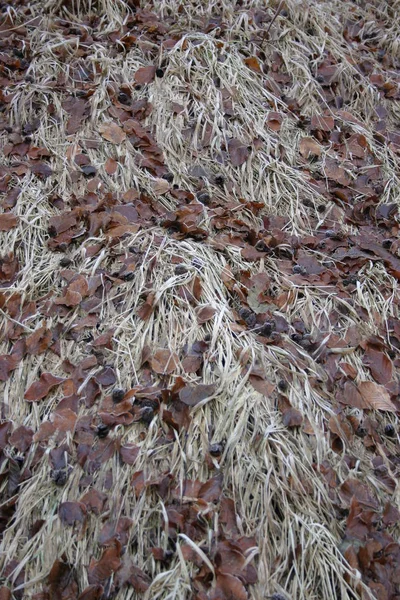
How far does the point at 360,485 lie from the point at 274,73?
222 centimetres

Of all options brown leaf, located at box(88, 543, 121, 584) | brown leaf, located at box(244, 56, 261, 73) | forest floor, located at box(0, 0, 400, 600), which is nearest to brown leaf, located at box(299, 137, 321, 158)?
forest floor, located at box(0, 0, 400, 600)

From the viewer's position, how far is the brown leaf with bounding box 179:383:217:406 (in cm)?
189

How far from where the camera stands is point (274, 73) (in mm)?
3090

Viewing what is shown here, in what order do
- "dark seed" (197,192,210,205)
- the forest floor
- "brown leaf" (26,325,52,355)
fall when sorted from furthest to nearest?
"dark seed" (197,192,210,205) < "brown leaf" (26,325,52,355) < the forest floor

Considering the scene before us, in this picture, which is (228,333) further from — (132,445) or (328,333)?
(132,445)

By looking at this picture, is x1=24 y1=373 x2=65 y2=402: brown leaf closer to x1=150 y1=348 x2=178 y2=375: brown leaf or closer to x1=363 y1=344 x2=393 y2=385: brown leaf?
x1=150 y1=348 x2=178 y2=375: brown leaf

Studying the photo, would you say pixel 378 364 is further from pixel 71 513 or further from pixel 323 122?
pixel 323 122

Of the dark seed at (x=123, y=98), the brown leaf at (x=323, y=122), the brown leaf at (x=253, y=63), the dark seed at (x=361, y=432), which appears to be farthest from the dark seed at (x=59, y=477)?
the brown leaf at (x=253, y=63)

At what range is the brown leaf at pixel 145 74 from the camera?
289cm

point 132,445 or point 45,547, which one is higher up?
point 132,445

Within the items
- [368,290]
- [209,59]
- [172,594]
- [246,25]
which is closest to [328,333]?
[368,290]

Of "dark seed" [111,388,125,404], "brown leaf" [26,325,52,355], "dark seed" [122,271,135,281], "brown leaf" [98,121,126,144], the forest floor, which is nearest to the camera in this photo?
the forest floor

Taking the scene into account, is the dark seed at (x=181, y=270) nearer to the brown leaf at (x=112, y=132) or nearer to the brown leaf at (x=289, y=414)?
the brown leaf at (x=289, y=414)

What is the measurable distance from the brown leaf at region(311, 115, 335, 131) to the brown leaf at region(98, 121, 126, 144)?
993 millimetres
